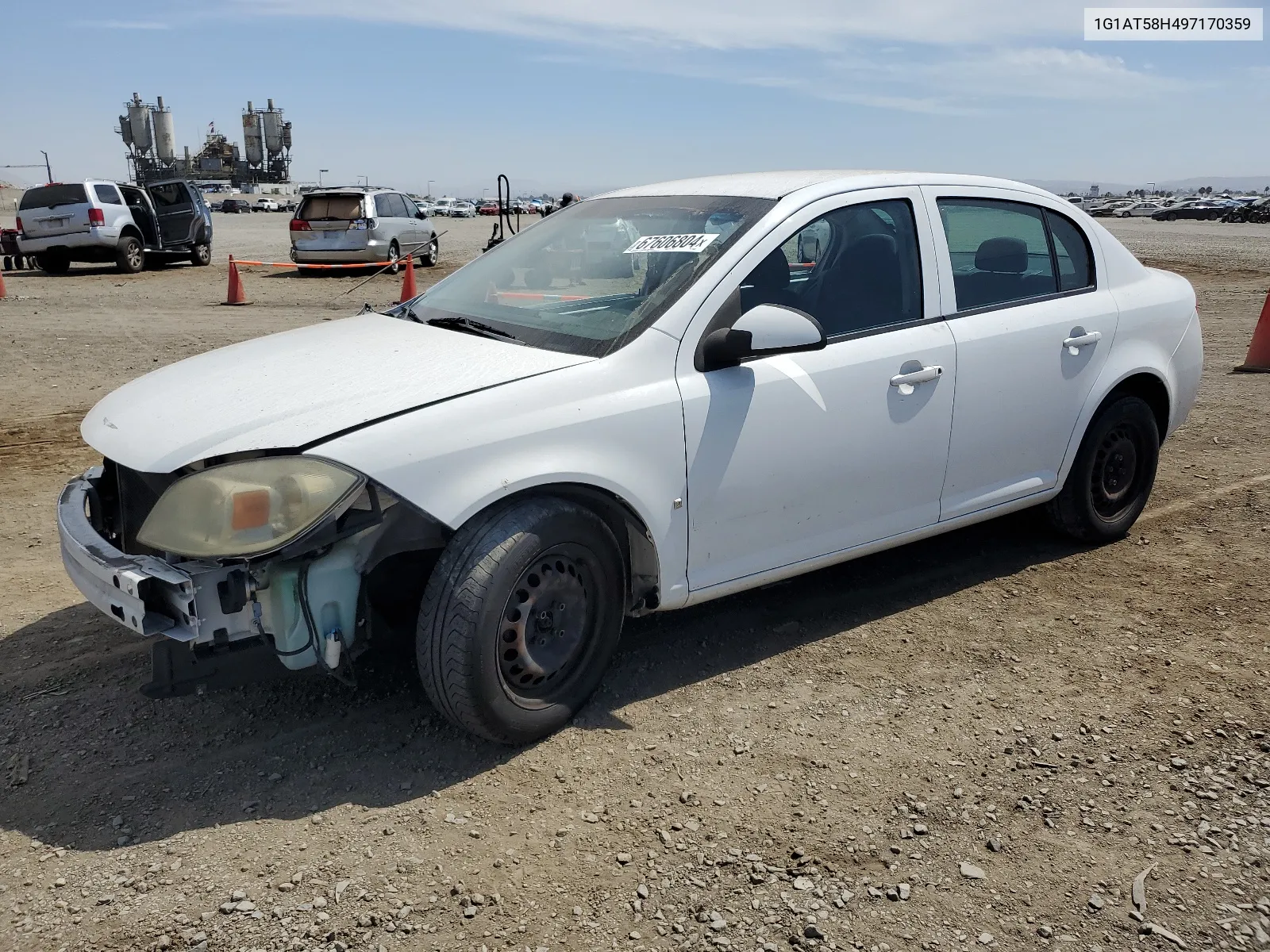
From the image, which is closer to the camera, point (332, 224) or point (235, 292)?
point (235, 292)

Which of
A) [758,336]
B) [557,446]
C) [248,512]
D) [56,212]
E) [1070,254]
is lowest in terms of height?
[248,512]

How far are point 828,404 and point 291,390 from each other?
182 cm

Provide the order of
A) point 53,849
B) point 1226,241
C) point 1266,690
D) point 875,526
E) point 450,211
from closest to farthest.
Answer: point 53,849 → point 1266,690 → point 875,526 → point 1226,241 → point 450,211

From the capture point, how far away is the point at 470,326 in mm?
3814

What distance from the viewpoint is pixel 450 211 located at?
281 ft

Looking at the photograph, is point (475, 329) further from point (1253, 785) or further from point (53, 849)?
point (1253, 785)

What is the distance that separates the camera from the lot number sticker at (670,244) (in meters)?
3.71

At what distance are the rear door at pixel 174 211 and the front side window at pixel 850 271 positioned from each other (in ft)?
66.7

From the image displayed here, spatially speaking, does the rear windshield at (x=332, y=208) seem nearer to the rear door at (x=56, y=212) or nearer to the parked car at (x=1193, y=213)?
the rear door at (x=56, y=212)

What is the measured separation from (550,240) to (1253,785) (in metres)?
3.15

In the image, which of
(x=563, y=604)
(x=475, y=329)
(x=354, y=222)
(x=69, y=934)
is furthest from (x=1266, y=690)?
(x=354, y=222)

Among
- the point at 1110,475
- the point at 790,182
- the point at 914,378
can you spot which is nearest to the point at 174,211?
the point at 790,182

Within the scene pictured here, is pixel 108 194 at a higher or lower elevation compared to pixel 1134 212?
lower

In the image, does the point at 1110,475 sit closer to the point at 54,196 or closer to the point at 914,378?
the point at 914,378
